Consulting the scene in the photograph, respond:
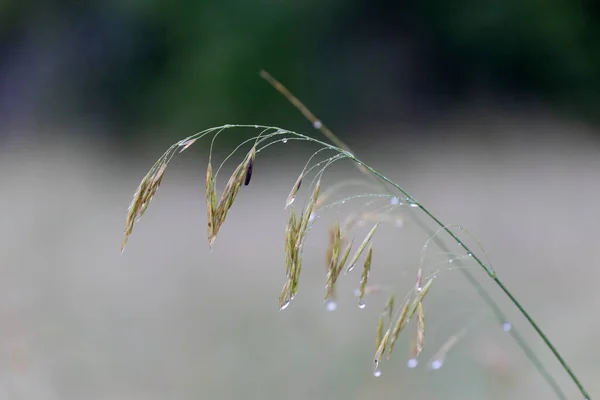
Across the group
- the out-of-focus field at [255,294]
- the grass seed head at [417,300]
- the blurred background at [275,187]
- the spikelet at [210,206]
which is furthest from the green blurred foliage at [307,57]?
the grass seed head at [417,300]

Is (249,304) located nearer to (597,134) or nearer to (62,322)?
(62,322)

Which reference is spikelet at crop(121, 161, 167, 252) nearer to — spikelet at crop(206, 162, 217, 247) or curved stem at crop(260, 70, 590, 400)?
spikelet at crop(206, 162, 217, 247)

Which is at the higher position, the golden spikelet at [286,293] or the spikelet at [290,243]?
the spikelet at [290,243]

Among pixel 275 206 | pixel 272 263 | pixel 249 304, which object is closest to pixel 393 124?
pixel 275 206

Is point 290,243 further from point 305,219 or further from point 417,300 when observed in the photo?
point 417,300

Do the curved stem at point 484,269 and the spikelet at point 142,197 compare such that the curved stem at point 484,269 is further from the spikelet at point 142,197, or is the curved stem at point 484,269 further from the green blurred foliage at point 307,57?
the green blurred foliage at point 307,57

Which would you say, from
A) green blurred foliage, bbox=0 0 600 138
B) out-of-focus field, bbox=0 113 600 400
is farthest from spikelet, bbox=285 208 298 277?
green blurred foliage, bbox=0 0 600 138
